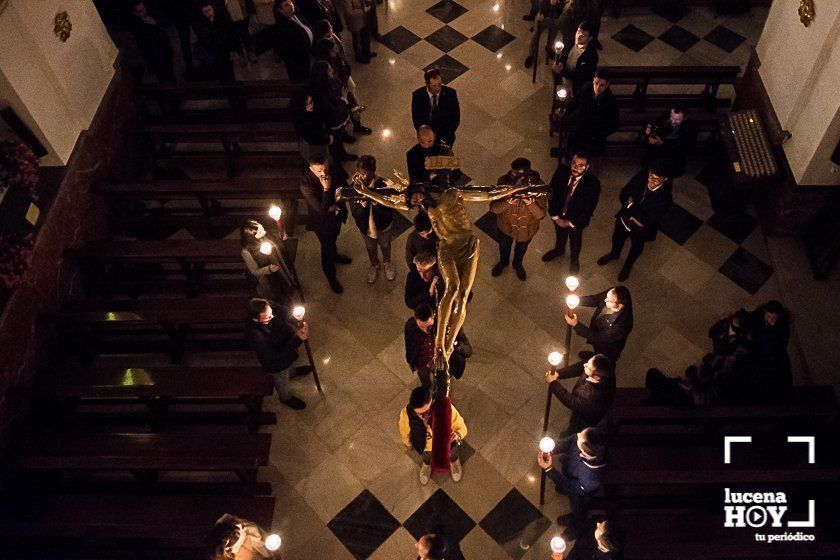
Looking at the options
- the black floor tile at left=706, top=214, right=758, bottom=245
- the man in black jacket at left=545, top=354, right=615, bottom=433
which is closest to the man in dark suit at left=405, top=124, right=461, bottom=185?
the man in black jacket at left=545, top=354, right=615, bottom=433

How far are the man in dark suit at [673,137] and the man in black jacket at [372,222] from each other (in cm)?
266

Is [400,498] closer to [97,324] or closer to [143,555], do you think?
[143,555]

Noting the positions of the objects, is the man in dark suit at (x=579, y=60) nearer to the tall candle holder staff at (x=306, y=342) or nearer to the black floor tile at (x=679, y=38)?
the black floor tile at (x=679, y=38)

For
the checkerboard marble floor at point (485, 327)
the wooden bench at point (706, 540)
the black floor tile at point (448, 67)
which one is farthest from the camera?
the black floor tile at point (448, 67)

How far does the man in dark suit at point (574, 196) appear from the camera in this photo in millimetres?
5723

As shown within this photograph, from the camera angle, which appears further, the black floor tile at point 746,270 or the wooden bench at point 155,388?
the black floor tile at point 746,270

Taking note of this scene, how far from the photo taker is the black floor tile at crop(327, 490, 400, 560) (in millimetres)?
5281

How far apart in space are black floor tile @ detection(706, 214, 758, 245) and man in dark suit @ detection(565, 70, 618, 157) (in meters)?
1.52

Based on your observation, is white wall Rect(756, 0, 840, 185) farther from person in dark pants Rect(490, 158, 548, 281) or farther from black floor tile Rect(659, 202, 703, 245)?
person in dark pants Rect(490, 158, 548, 281)

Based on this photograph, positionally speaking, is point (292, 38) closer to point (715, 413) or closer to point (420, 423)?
point (420, 423)

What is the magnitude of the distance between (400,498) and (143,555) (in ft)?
6.91

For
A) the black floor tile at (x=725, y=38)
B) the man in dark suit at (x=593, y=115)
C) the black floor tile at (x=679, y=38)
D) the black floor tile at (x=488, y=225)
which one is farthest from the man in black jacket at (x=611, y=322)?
the black floor tile at (x=725, y=38)

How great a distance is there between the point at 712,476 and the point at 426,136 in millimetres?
3671

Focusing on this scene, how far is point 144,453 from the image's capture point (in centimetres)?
536
